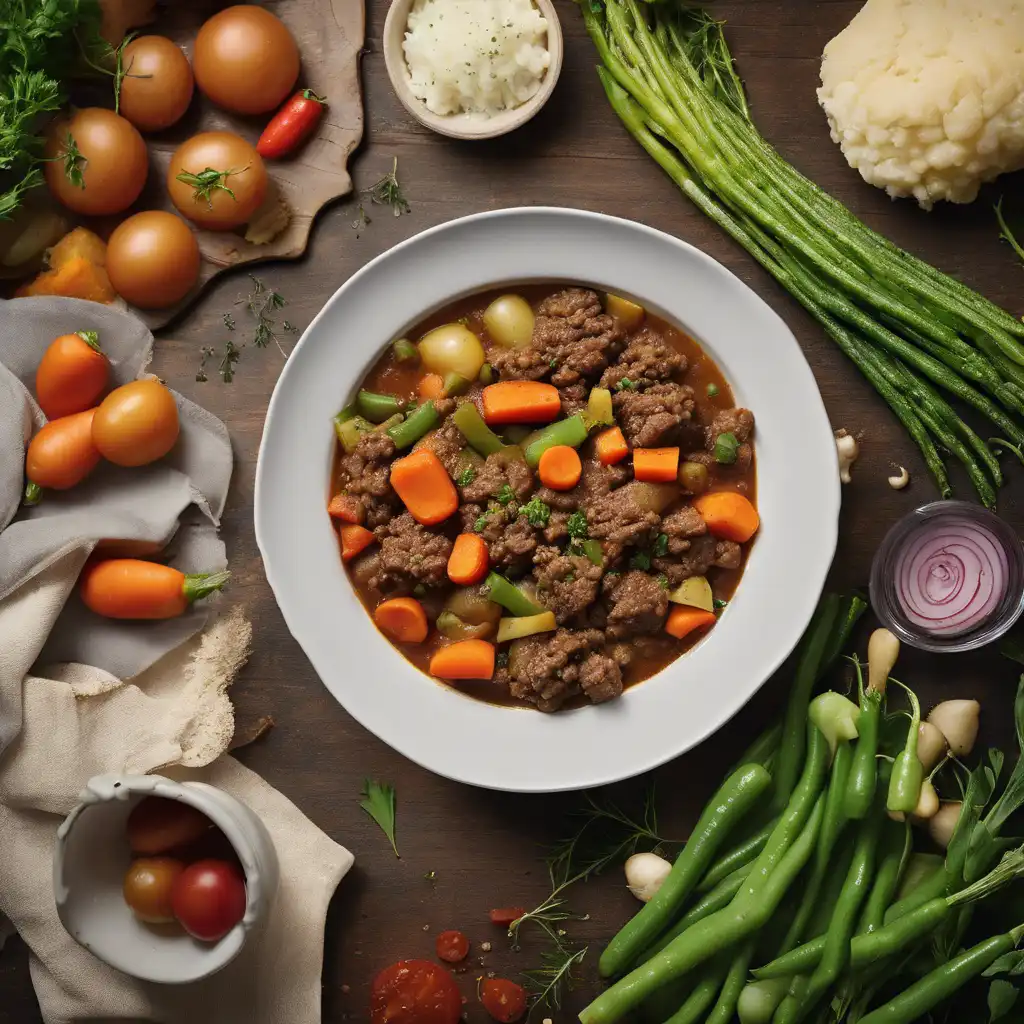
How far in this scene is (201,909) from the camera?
12.0 feet

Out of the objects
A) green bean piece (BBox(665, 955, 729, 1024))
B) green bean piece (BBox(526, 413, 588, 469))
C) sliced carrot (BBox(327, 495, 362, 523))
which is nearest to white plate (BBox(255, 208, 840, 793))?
sliced carrot (BBox(327, 495, 362, 523))

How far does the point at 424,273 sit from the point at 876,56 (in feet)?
6.19

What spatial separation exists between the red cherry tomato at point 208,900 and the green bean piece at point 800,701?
2.13 m

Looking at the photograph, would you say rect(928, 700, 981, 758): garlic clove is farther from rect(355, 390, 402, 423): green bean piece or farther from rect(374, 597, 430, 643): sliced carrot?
rect(355, 390, 402, 423): green bean piece

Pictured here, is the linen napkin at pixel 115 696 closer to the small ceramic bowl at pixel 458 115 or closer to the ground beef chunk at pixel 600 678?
the ground beef chunk at pixel 600 678

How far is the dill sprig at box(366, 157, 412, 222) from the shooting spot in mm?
4129

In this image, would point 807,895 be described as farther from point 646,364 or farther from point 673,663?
point 646,364

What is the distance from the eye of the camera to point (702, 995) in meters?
3.83

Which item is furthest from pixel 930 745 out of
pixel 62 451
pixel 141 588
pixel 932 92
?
pixel 62 451

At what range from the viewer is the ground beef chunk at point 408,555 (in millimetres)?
3846

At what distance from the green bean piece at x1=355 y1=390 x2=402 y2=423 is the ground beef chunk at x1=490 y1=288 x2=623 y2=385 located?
0.45 m

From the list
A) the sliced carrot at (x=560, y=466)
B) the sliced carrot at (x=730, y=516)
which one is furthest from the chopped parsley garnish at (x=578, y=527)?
the sliced carrot at (x=730, y=516)

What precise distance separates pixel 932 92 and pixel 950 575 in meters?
1.80

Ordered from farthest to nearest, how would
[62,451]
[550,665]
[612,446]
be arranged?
[62,451] < [612,446] < [550,665]
